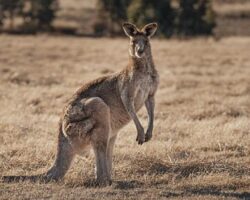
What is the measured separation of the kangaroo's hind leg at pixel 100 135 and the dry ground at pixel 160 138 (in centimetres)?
20

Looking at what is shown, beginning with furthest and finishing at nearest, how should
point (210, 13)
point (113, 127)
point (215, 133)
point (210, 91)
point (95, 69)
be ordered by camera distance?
1. point (210, 13)
2. point (95, 69)
3. point (210, 91)
4. point (215, 133)
5. point (113, 127)

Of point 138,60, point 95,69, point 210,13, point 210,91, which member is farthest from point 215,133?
point 210,13

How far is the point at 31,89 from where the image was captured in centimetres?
1852

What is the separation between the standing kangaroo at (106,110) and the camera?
26.2 ft

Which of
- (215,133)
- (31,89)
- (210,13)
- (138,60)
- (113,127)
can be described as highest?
(138,60)

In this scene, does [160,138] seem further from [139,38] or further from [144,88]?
[139,38]

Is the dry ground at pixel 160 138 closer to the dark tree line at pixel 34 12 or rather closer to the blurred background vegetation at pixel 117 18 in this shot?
the blurred background vegetation at pixel 117 18

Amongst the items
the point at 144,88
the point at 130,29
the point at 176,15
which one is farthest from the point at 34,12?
the point at 144,88

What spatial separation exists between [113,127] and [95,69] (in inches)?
656

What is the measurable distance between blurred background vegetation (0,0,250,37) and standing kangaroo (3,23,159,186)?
3957cm

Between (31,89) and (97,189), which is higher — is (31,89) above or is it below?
below

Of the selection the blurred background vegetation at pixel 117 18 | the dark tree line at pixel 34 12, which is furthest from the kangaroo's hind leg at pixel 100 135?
the dark tree line at pixel 34 12

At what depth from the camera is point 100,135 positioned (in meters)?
7.96

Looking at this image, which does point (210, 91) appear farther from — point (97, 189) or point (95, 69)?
point (97, 189)
